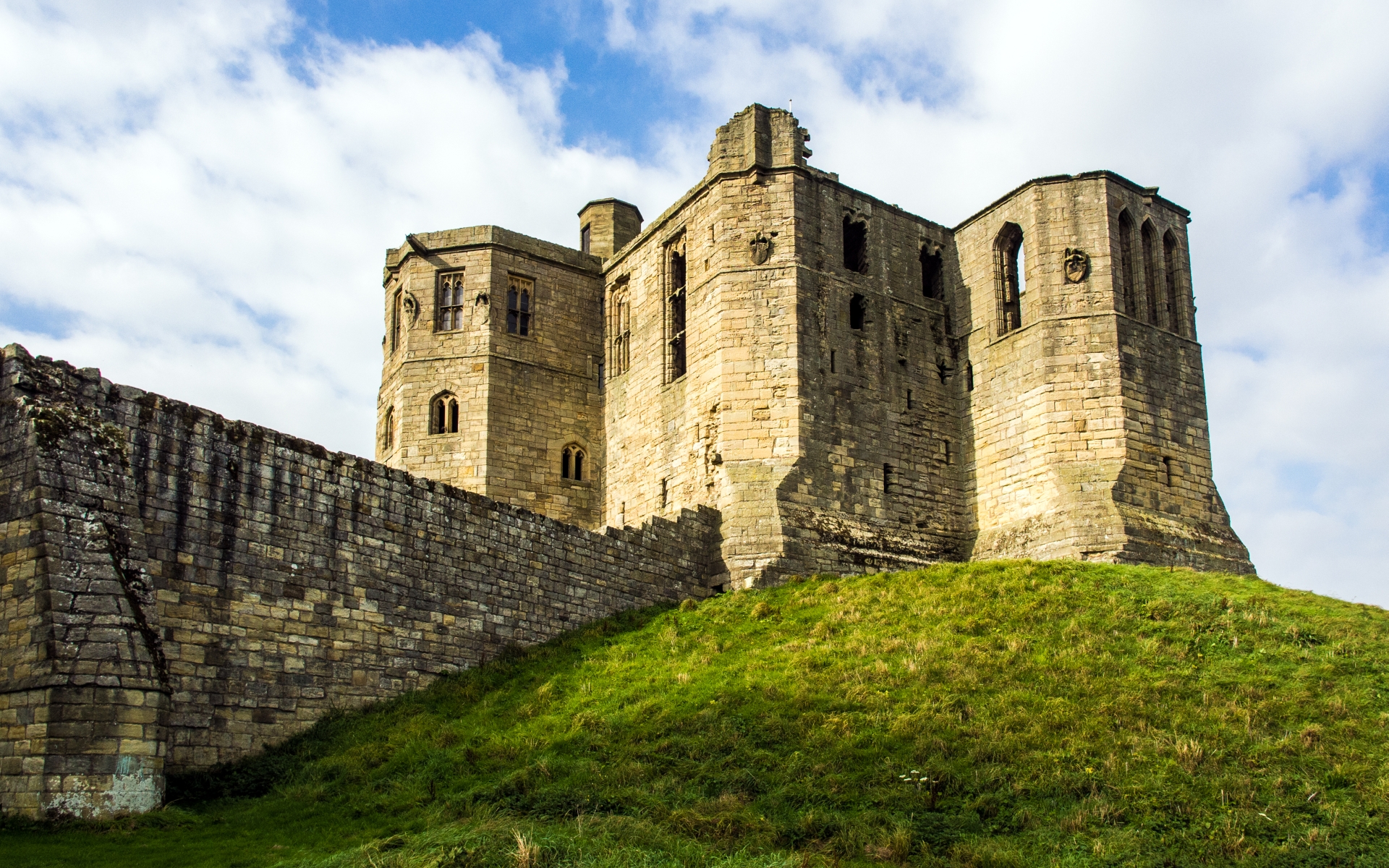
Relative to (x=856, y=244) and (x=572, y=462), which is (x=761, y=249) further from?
(x=572, y=462)

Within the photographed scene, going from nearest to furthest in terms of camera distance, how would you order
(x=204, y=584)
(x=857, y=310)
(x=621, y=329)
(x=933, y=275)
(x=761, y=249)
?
(x=204, y=584) → (x=761, y=249) → (x=857, y=310) → (x=933, y=275) → (x=621, y=329)

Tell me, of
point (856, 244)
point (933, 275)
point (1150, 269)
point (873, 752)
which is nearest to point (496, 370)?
point (856, 244)

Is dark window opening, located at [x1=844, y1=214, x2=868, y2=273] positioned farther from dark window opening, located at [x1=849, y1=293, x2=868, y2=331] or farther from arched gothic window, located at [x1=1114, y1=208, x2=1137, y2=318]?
arched gothic window, located at [x1=1114, y1=208, x2=1137, y2=318]

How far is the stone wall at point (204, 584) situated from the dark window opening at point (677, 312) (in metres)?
7.07

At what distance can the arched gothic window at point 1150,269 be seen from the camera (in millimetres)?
27875

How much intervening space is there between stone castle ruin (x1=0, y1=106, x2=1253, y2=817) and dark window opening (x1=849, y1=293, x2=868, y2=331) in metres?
0.04

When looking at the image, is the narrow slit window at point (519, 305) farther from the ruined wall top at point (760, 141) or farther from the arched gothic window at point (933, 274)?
the arched gothic window at point (933, 274)

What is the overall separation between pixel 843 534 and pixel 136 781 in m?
15.4

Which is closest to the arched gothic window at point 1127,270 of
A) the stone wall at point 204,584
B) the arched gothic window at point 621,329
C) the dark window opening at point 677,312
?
the dark window opening at point 677,312

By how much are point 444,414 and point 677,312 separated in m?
6.14

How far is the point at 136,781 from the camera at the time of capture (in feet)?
43.5

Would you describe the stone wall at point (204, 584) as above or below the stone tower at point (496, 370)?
below

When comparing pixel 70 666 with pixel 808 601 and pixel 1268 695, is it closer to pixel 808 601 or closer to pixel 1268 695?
pixel 808 601

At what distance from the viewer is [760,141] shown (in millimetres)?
27641
